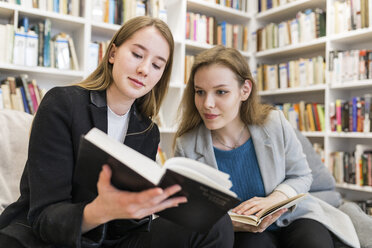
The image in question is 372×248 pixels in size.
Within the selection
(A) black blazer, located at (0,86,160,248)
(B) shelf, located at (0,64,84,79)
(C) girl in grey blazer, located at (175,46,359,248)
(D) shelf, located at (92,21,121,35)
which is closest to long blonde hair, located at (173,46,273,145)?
(C) girl in grey blazer, located at (175,46,359,248)

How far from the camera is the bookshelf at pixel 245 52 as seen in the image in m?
2.56

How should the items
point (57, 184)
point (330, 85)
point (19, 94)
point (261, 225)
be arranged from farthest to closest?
1. point (330, 85)
2. point (19, 94)
3. point (261, 225)
4. point (57, 184)

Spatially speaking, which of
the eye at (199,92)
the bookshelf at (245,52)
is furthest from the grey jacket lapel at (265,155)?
the bookshelf at (245,52)

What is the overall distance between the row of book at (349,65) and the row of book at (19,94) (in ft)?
7.57

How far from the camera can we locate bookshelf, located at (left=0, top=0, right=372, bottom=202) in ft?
8.41

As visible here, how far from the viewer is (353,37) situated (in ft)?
9.25

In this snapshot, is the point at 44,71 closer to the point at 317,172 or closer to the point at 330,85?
the point at 317,172

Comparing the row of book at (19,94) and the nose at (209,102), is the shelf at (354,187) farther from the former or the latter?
the row of book at (19,94)

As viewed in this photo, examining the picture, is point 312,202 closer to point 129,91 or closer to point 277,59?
point 129,91

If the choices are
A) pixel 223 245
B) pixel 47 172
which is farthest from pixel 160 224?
pixel 47 172

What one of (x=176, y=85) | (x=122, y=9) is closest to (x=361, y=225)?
(x=176, y=85)

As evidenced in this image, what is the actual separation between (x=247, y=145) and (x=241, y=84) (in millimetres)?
277

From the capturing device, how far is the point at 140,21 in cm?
117

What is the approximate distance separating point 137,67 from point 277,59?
9.71 feet
